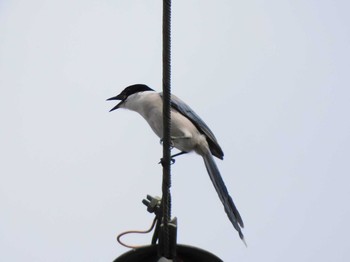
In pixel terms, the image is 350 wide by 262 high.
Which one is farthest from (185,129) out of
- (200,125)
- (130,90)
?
(130,90)

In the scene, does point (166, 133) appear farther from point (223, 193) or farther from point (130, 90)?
point (130, 90)

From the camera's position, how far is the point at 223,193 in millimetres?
6340

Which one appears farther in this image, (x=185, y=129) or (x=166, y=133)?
(x=185, y=129)

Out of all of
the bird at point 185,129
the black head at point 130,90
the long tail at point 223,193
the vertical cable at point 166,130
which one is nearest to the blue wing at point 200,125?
the bird at point 185,129

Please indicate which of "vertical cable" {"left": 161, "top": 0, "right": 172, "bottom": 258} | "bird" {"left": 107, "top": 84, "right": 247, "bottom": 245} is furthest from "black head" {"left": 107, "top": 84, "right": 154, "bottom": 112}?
"vertical cable" {"left": 161, "top": 0, "right": 172, "bottom": 258}

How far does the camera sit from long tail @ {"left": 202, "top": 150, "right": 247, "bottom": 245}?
5.96m

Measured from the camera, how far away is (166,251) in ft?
11.8

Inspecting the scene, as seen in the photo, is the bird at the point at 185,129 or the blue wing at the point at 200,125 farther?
the blue wing at the point at 200,125

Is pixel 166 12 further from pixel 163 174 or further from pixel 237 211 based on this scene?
pixel 237 211

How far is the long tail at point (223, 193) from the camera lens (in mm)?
5965

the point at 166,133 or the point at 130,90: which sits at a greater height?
the point at 130,90

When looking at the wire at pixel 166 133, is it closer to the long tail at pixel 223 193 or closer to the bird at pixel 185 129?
the long tail at pixel 223 193

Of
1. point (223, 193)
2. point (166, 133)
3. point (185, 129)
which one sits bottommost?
point (223, 193)

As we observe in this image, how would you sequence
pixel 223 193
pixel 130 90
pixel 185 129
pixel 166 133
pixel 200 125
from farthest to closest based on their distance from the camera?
pixel 130 90
pixel 200 125
pixel 185 129
pixel 223 193
pixel 166 133
